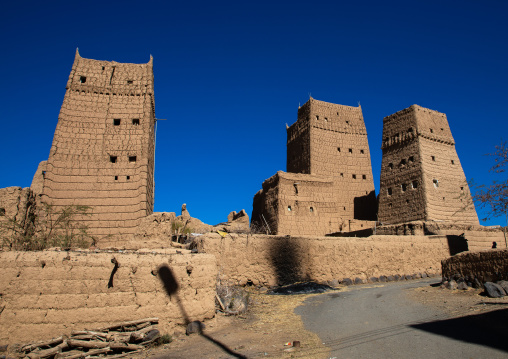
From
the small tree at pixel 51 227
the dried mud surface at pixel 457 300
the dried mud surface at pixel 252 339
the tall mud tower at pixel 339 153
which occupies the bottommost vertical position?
the dried mud surface at pixel 252 339

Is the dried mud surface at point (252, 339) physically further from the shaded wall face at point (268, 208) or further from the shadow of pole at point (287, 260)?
the shaded wall face at point (268, 208)

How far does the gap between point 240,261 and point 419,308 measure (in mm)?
4680

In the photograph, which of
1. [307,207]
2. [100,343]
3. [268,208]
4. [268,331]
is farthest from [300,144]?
[100,343]

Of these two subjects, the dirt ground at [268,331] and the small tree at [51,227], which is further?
the small tree at [51,227]

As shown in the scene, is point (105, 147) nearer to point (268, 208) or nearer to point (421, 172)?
point (268, 208)

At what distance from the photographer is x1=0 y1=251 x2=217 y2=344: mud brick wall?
18.5ft

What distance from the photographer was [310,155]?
23.3m

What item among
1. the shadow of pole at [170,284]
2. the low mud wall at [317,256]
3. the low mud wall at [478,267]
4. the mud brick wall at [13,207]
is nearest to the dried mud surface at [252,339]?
the shadow of pole at [170,284]

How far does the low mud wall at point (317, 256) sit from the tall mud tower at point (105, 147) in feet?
19.8

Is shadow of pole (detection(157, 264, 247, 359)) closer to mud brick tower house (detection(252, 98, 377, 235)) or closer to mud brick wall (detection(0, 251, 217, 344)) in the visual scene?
mud brick wall (detection(0, 251, 217, 344))

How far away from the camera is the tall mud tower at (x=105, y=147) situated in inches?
571

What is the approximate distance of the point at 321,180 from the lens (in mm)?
20281

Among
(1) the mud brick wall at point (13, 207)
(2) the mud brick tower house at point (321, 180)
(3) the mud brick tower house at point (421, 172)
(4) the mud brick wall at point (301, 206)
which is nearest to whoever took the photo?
(1) the mud brick wall at point (13, 207)

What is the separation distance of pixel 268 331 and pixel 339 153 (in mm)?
19209
